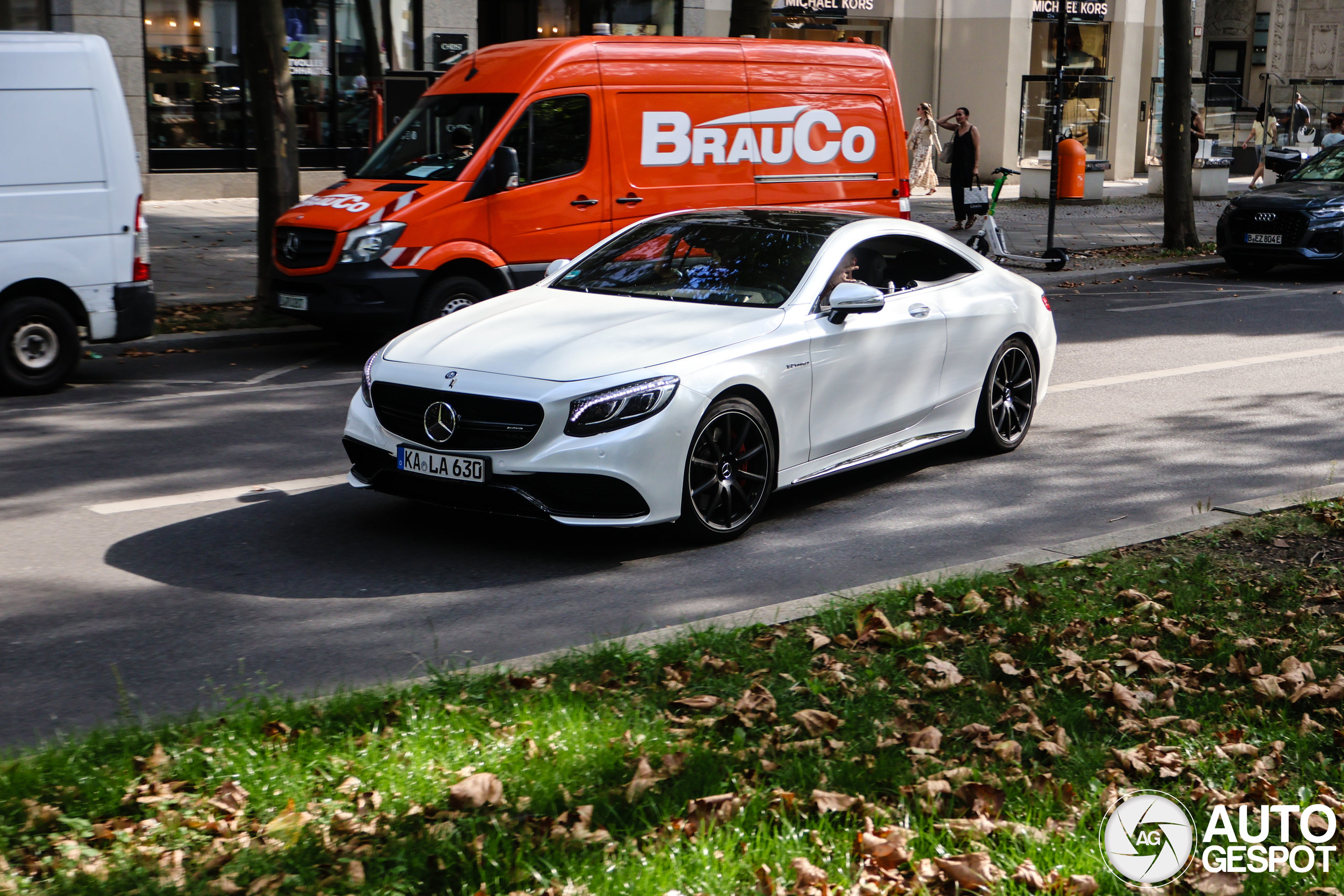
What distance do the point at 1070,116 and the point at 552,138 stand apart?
23856 millimetres

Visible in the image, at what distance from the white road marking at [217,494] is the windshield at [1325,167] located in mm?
16067

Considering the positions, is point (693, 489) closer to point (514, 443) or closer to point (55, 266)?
point (514, 443)

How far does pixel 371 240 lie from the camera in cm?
1154

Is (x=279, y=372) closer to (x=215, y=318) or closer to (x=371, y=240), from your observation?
(x=371, y=240)

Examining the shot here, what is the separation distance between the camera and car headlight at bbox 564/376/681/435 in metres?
6.40

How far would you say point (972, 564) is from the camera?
6305 mm

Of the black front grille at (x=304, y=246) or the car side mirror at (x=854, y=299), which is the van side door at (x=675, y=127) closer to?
the black front grille at (x=304, y=246)

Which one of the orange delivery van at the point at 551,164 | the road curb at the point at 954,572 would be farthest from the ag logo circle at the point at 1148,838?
the orange delivery van at the point at 551,164

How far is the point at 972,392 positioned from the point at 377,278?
507 centimetres

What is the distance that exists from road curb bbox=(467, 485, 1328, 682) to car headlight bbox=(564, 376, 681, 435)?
3.52 feet

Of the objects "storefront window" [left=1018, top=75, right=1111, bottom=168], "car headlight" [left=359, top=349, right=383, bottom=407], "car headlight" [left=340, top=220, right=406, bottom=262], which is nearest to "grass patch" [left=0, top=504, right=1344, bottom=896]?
"car headlight" [left=359, top=349, right=383, bottom=407]

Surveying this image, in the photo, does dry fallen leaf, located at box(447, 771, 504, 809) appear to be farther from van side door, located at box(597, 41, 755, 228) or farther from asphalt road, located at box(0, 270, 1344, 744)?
van side door, located at box(597, 41, 755, 228)

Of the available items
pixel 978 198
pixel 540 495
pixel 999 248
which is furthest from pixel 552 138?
pixel 978 198

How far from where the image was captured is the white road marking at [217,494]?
7.42 metres
